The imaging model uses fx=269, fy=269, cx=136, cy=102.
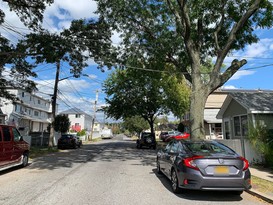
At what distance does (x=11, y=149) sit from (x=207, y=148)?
300 inches

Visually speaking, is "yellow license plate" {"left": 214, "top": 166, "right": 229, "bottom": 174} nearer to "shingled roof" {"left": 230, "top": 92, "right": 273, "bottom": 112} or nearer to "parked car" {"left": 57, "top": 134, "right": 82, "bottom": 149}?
"shingled roof" {"left": 230, "top": 92, "right": 273, "bottom": 112}

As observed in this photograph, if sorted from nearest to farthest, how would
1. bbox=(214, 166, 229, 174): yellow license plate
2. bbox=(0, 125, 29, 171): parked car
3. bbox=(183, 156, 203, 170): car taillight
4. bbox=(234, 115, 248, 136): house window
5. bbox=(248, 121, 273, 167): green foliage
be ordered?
bbox=(214, 166, 229, 174): yellow license plate
bbox=(183, 156, 203, 170): car taillight
bbox=(0, 125, 29, 171): parked car
bbox=(248, 121, 273, 167): green foliage
bbox=(234, 115, 248, 136): house window

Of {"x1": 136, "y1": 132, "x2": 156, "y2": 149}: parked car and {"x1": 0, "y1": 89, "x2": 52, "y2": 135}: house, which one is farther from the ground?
{"x1": 0, "y1": 89, "x2": 52, "y2": 135}: house

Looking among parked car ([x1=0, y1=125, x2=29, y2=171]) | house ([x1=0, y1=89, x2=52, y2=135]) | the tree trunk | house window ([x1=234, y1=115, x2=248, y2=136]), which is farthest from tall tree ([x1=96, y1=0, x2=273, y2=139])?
house ([x1=0, y1=89, x2=52, y2=135])

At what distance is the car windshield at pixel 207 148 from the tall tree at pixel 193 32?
4.59 metres

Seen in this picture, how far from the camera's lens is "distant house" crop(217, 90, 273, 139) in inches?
584

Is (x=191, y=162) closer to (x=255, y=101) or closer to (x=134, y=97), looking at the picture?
(x=255, y=101)

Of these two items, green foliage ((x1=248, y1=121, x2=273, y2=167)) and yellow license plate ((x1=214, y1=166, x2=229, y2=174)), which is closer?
yellow license plate ((x1=214, y1=166, x2=229, y2=174))

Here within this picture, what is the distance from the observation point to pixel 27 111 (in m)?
50.4

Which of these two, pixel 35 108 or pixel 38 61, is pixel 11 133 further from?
pixel 35 108

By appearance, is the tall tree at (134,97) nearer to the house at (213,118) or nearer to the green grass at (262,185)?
the house at (213,118)

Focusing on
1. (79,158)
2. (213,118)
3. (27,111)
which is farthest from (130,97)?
(27,111)

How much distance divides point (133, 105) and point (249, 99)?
22.1 meters

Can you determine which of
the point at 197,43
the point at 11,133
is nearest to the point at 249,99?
the point at 197,43
